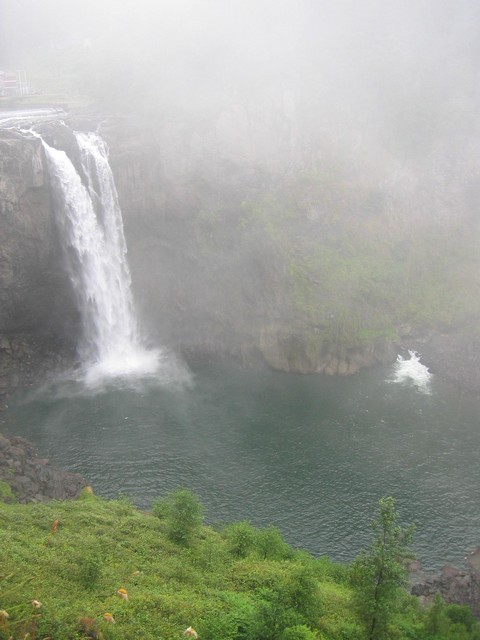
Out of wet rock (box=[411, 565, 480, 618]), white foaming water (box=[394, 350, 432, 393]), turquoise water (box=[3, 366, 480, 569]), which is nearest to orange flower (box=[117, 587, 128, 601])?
turquoise water (box=[3, 366, 480, 569])

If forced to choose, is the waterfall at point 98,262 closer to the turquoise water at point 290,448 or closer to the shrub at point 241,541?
the turquoise water at point 290,448

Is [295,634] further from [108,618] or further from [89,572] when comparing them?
[89,572]

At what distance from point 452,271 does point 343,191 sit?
15216 mm

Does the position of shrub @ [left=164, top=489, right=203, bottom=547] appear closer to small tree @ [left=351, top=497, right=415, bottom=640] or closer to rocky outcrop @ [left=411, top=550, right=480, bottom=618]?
small tree @ [left=351, top=497, right=415, bottom=640]

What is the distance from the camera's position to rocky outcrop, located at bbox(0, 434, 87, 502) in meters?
33.1

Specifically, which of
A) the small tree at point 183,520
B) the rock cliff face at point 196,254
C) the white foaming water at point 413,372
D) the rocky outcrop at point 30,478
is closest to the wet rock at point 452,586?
the small tree at point 183,520

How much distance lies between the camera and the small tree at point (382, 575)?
59.0 feet

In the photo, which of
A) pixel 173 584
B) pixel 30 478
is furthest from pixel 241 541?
pixel 30 478

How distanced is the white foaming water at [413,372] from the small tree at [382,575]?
3426 centimetres

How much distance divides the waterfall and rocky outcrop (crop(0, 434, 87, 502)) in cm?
1459

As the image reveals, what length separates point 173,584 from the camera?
2241 cm

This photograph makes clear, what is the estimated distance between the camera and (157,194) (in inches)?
2403

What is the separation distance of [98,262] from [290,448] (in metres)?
27.0

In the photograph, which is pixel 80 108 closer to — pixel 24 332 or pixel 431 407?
pixel 24 332
